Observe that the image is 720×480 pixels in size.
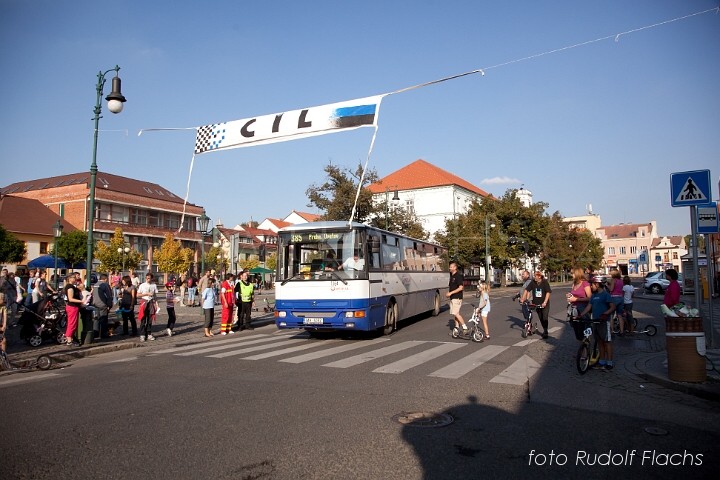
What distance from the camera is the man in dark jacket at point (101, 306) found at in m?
14.3

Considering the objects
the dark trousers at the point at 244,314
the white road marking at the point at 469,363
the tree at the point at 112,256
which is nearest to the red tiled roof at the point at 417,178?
the tree at the point at 112,256

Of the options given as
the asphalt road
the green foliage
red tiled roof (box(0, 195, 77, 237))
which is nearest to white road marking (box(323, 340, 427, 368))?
the asphalt road

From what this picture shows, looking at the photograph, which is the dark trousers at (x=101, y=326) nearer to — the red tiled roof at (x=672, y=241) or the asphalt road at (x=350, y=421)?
the asphalt road at (x=350, y=421)

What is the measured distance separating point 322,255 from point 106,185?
67.0 m

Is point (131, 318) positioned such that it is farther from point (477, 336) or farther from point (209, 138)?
point (477, 336)

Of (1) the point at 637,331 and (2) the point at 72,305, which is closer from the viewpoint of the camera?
(2) the point at 72,305

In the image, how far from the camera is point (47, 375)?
9.63 m

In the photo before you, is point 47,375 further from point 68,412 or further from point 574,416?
point 574,416

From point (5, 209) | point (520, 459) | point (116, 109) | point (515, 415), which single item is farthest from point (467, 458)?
point (5, 209)

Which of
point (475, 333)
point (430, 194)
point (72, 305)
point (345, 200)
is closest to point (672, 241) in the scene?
point (430, 194)

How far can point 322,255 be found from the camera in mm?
14344

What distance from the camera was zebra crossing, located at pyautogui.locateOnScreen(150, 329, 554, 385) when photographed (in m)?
9.55

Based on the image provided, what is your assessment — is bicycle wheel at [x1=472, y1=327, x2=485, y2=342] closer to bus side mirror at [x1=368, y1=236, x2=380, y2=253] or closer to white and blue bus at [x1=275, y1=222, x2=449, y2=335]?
white and blue bus at [x1=275, y1=222, x2=449, y2=335]

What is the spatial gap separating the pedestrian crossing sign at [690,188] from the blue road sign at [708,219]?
0.99m
